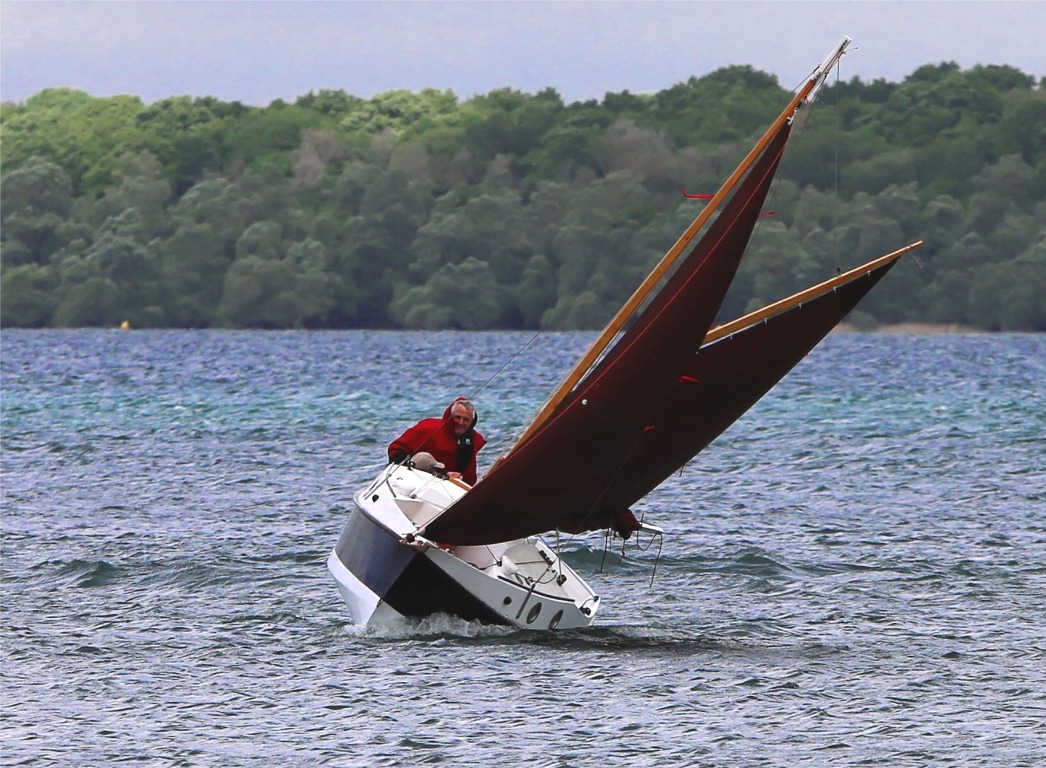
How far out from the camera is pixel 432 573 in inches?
891

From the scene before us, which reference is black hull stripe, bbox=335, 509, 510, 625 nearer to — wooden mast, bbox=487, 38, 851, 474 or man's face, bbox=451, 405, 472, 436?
wooden mast, bbox=487, 38, 851, 474

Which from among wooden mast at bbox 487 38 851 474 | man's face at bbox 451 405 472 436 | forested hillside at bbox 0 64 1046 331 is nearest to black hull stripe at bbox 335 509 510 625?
wooden mast at bbox 487 38 851 474

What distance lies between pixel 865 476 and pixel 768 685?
78.1 ft

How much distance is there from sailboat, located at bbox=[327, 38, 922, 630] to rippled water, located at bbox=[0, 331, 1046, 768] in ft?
2.14

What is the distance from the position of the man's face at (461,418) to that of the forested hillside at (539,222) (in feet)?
340

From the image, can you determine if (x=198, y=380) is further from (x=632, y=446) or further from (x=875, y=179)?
(x=875, y=179)

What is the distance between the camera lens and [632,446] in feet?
75.8

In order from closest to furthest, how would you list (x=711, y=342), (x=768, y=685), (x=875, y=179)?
(x=768, y=685) < (x=711, y=342) < (x=875, y=179)

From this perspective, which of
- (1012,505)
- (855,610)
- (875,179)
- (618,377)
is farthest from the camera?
(875,179)

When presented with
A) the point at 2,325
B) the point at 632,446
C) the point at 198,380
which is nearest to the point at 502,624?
the point at 632,446

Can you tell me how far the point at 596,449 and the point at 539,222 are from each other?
127 m

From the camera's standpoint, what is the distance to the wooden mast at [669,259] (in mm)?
22906


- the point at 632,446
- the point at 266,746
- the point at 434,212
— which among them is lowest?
the point at 266,746

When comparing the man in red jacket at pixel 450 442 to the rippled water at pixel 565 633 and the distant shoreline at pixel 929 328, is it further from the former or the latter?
the distant shoreline at pixel 929 328
